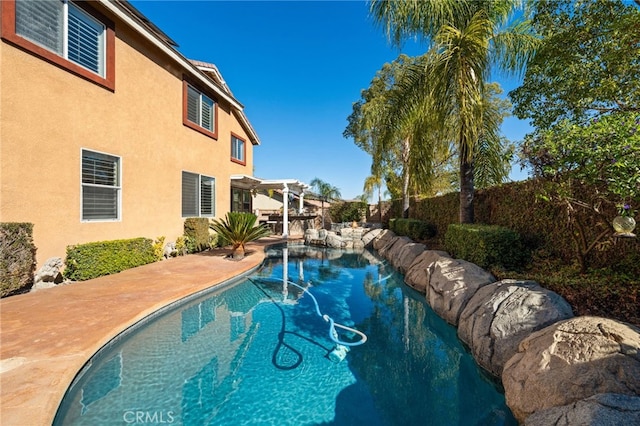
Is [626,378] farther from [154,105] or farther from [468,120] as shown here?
[154,105]

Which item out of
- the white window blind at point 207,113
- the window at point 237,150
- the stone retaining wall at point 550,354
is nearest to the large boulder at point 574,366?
the stone retaining wall at point 550,354

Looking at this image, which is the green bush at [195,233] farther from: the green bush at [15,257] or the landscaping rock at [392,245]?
the landscaping rock at [392,245]

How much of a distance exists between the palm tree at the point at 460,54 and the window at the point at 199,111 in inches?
317

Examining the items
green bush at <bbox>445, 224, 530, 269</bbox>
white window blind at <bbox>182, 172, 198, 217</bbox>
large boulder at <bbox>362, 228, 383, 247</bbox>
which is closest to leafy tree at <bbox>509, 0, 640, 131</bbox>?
green bush at <bbox>445, 224, 530, 269</bbox>

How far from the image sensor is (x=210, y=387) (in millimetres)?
3754

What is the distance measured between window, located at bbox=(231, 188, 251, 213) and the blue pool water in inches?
440

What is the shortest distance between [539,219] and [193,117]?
12934 mm

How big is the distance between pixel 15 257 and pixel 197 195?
7.03 m

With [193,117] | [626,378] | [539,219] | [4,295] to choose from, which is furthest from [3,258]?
[539,219]

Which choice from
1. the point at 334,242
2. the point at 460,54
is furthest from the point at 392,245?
the point at 460,54

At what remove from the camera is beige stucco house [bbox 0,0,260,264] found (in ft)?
19.3

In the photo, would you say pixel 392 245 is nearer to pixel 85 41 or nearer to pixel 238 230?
pixel 238 230

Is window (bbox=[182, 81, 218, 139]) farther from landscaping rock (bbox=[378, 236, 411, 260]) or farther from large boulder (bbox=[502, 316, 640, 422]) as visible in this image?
large boulder (bbox=[502, 316, 640, 422])

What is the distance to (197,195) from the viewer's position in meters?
12.3
